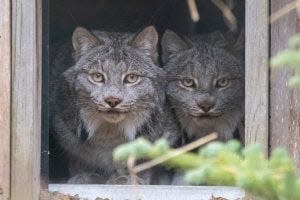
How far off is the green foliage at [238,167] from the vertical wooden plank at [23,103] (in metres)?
2.32

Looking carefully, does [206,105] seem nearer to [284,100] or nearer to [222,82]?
[222,82]

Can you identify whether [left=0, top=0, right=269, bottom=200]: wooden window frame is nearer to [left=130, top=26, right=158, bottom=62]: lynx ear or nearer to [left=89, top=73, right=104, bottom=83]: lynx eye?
[left=89, top=73, right=104, bottom=83]: lynx eye

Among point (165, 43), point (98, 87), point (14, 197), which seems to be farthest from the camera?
point (165, 43)

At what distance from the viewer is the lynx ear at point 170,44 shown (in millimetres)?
5961

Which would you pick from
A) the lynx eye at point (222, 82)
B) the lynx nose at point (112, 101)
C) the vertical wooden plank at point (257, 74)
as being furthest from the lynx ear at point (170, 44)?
the vertical wooden plank at point (257, 74)

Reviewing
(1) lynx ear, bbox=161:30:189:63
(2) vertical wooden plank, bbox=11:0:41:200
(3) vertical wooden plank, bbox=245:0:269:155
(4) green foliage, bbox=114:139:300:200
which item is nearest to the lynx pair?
(1) lynx ear, bbox=161:30:189:63

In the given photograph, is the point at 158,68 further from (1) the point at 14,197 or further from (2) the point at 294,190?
(2) the point at 294,190

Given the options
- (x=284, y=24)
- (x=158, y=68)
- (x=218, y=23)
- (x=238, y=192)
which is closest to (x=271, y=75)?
(x=284, y=24)

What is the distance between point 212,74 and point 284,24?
1411 mm

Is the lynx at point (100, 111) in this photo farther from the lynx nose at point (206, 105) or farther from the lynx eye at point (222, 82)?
the lynx eye at point (222, 82)

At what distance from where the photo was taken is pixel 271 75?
4398 mm

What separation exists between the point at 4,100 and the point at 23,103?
0.32 ft

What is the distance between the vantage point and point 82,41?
5.61 meters

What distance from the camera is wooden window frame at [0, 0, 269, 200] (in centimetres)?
435
